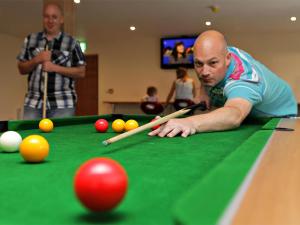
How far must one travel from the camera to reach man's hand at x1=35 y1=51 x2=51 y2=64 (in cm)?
311

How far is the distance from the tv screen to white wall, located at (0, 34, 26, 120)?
3.73 m

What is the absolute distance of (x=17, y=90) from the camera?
10.2 m

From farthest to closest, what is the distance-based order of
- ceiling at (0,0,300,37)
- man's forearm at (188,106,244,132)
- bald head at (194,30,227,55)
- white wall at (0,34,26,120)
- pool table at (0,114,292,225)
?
white wall at (0,34,26,120)
ceiling at (0,0,300,37)
bald head at (194,30,227,55)
man's forearm at (188,106,244,132)
pool table at (0,114,292,225)

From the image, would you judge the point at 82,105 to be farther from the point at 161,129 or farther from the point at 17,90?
the point at 161,129

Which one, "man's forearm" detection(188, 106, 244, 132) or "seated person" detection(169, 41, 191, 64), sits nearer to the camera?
"man's forearm" detection(188, 106, 244, 132)

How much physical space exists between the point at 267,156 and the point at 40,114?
2631 millimetres

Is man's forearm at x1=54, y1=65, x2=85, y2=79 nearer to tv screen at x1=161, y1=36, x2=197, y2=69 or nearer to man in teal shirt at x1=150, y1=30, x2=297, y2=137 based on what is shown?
man in teal shirt at x1=150, y1=30, x2=297, y2=137

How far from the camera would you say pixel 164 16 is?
7.17 metres

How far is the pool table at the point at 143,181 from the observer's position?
22.2 inches

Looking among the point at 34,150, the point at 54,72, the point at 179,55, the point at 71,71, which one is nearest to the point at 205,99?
the point at 71,71

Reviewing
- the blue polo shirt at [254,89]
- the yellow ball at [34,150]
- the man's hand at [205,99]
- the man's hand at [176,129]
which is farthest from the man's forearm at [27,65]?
the yellow ball at [34,150]

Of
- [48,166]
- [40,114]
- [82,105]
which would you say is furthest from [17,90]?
[48,166]

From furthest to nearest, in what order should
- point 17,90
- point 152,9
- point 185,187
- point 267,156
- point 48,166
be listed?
1. point 17,90
2. point 152,9
3. point 48,166
4. point 267,156
5. point 185,187

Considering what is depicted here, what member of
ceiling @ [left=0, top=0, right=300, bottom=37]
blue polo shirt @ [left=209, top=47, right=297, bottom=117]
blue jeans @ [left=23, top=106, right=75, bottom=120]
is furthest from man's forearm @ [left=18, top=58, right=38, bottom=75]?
ceiling @ [left=0, top=0, right=300, bottom=37]
